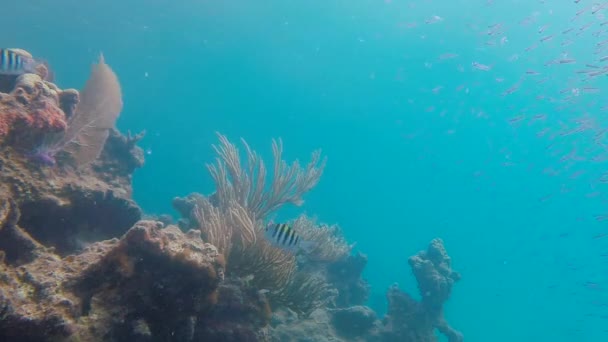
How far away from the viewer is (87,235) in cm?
620

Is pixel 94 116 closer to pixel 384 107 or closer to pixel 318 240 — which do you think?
pixel 318 240

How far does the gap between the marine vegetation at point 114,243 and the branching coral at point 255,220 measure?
0.07 ft

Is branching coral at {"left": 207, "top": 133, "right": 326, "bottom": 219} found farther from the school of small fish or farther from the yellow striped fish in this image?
the school of small fish

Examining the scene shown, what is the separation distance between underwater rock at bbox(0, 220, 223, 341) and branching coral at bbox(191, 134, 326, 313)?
65.2 inches

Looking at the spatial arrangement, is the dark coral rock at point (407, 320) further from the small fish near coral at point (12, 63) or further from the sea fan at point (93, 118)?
the small fish near coral at point (12, 63)

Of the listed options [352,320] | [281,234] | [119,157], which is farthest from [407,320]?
[119,157]

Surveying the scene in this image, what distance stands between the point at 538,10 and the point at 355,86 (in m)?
21.4

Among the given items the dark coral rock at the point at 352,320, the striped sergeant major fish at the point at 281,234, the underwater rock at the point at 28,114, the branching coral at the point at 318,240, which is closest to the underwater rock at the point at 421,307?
the dark coral rock at the point at 352,320

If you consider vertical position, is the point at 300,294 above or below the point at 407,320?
below

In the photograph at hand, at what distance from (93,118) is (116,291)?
4.09 metres

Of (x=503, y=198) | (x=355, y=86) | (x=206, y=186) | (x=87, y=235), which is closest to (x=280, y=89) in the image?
(x=355, y=86)

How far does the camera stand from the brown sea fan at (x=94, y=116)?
6.43 m

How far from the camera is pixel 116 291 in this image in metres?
3.79

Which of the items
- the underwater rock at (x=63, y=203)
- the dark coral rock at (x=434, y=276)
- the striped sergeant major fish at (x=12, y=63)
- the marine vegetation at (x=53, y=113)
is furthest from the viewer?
the dark coral rock at (x=434, y=276)
